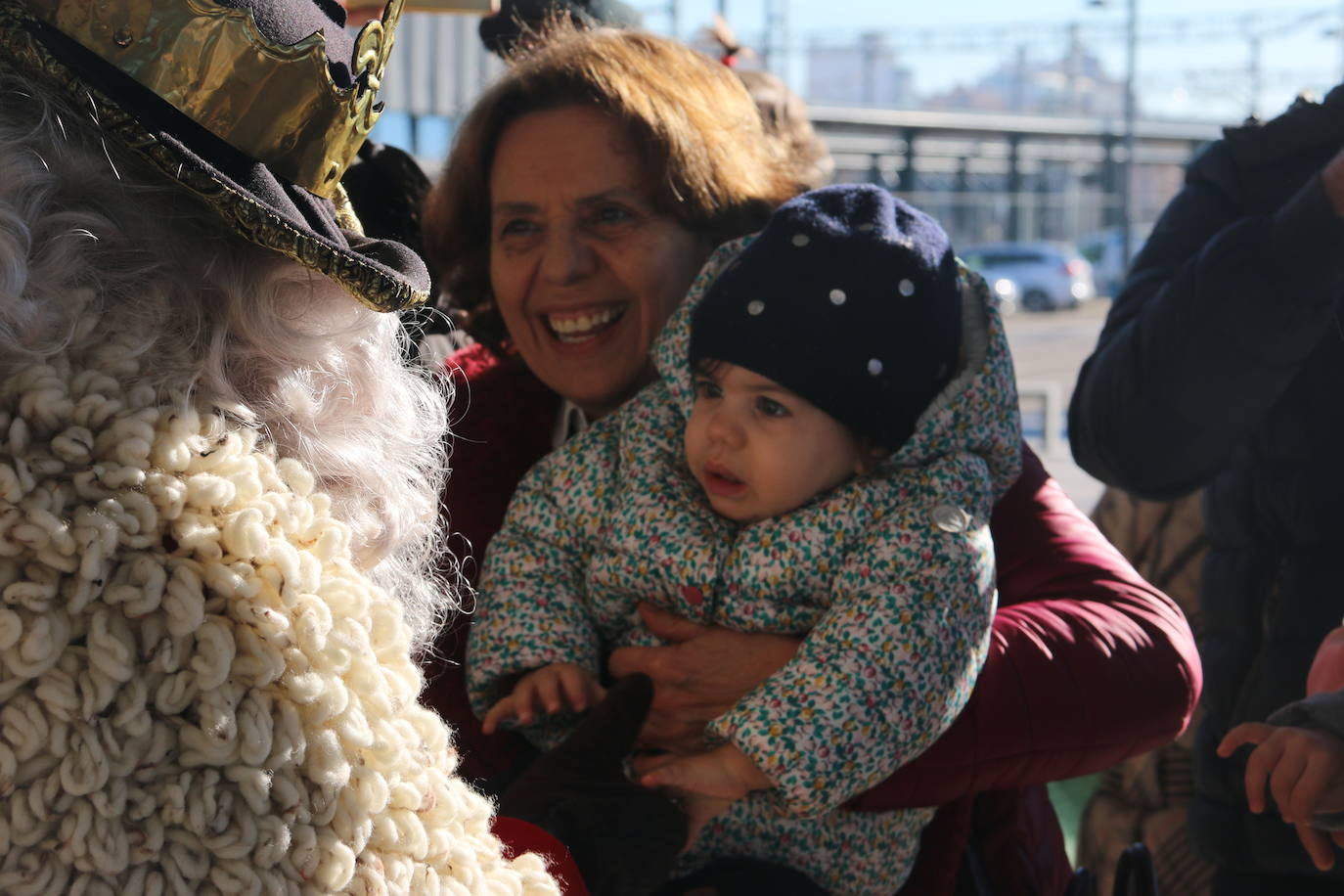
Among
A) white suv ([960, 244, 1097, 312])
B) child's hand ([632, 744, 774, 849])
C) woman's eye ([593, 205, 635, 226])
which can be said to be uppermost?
woman's eye ([593, 205, 635, 226])

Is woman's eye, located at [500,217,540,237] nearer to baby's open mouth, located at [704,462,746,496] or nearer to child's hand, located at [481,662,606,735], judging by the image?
baby's open mouth, located at [704,462,746,496]

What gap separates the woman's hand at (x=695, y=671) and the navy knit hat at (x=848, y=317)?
329mm

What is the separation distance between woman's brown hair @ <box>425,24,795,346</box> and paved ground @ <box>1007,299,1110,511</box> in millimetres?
1470

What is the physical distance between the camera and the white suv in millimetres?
27375

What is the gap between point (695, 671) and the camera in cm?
169

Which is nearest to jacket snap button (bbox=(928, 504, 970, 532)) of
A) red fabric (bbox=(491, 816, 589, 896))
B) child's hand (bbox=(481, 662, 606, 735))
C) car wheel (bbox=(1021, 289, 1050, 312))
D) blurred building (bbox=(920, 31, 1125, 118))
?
child's hand (bbox=(481, 662, 606, 735))

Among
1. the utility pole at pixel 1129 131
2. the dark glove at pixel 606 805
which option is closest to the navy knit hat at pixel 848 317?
the dark glove at pixel 606 805

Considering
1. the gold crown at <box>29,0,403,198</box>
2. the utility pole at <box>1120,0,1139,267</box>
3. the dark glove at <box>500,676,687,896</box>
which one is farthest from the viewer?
the utility pole at <box>1120,0,1139,267</box>

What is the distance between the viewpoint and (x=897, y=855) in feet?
5.56

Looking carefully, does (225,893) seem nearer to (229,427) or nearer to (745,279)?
(229,427)

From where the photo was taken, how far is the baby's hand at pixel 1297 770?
4.66 ft

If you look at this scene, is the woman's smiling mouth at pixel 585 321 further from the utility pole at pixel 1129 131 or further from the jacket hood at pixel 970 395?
the utility pole at pixel 1129 131

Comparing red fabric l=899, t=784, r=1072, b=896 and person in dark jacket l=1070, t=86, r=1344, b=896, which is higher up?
person in dark jacket l=1070, t=86, r=1344, b=896

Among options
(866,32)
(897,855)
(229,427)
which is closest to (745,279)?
(897,855)
